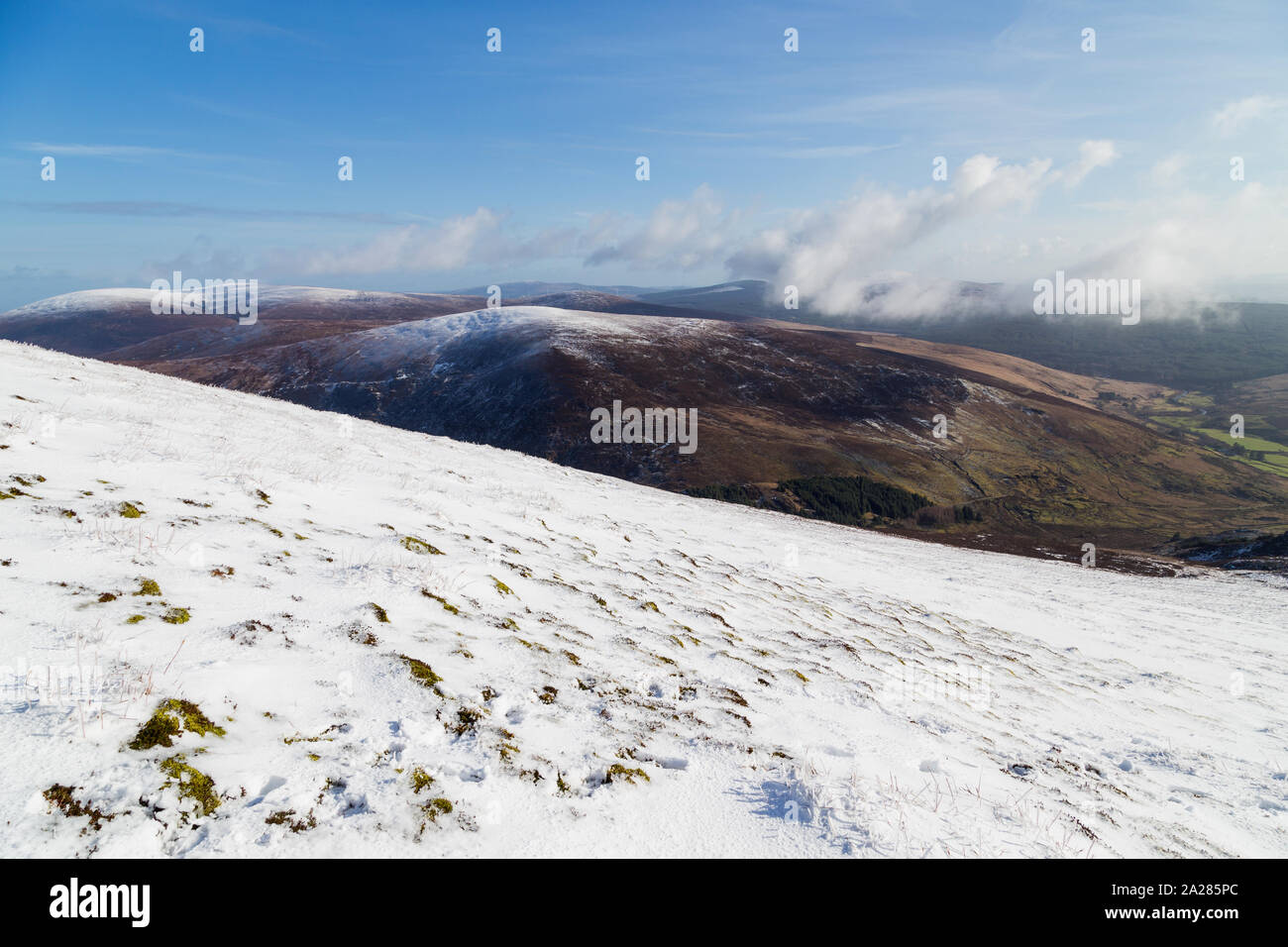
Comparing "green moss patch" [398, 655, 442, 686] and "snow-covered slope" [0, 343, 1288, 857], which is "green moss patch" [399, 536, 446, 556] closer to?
"snow-covered slope" [0, 343, 1288, 857]

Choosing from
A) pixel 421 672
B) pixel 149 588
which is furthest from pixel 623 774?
pixel 149 588

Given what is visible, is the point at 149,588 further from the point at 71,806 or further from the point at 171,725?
the point at 71,806

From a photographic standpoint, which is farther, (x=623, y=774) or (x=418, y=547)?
(x=418, y=547)

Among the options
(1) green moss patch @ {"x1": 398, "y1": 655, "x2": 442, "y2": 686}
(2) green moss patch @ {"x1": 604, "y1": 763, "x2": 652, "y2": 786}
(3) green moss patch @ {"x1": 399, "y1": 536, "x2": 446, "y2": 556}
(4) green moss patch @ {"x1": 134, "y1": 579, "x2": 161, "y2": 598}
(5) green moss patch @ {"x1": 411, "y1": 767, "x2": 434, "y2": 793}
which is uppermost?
(4) green moss patch @ {"x1": 134, "y1": 579, "x2": 161, "y2": 598}

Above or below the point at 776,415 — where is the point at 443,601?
below

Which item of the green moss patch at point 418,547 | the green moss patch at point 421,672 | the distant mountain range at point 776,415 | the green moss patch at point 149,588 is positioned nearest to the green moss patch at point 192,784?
the green moss patch at point 421,672

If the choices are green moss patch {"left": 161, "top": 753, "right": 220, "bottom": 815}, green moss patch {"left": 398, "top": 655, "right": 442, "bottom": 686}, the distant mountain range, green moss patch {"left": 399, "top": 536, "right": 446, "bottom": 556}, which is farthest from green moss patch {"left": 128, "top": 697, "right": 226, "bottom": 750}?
the distant mountain range

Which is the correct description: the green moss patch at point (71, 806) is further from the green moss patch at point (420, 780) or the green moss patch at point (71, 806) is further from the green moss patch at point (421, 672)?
the green moss patch at point (421, 672)

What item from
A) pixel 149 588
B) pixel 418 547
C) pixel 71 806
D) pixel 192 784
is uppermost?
pixel 149 588
